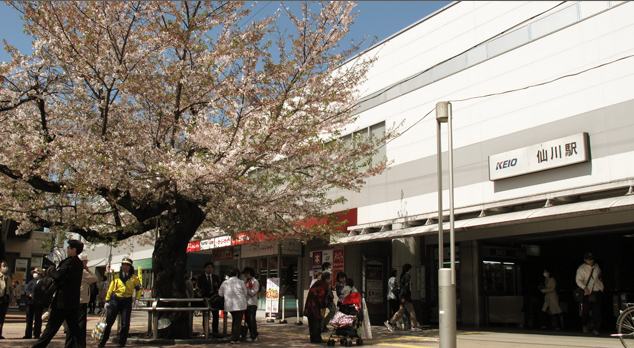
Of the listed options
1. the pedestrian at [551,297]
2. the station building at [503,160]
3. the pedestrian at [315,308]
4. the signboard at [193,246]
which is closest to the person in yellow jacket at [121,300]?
the pedestrian at [315,308]

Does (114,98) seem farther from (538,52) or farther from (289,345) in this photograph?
(538,52)

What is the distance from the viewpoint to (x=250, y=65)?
1052cm

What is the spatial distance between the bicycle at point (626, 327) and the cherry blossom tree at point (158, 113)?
6.42 meters

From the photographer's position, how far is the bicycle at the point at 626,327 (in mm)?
7133

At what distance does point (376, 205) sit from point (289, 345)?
706 centimetres

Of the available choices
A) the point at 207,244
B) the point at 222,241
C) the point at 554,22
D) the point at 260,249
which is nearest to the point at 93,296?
the point at 207,244

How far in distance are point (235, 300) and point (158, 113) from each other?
4.25 meters

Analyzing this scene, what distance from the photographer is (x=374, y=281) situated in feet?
51.9

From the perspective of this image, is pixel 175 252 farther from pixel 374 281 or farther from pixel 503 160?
pixel 503 160

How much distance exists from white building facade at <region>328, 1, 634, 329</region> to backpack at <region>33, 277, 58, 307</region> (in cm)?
821

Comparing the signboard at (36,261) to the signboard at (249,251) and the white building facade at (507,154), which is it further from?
the white building facade at (507,154)

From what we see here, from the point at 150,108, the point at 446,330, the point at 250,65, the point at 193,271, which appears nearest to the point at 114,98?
the point at 150,108

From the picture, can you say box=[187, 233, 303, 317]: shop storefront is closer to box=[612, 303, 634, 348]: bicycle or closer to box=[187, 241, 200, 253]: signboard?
box=[187, 241, 200, 253]: signboard

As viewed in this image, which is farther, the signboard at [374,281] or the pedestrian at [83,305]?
the signboard at [374,281]
